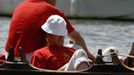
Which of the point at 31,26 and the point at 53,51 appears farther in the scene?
the point at 31,26

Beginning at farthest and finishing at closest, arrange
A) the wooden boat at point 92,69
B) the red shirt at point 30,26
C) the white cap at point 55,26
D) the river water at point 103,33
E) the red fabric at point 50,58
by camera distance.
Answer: the river water at point 103,33 < the red shirt at point 30,26 < the white cap at point 55,26 < the red fabric at point 50,58 < the wooden boat at point 92,69

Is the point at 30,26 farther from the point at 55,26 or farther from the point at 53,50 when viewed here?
the point at 53,50

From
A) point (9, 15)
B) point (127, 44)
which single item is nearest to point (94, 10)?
point (9, 15)

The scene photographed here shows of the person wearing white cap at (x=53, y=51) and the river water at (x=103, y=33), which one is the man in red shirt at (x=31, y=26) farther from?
the river water at (x=103, y=33)

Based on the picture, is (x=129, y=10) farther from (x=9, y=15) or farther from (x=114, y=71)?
(x=114, y=71)

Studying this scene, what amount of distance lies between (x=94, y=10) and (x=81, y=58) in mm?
19547

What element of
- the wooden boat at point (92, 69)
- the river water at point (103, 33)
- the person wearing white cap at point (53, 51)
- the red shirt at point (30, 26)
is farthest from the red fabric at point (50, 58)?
the river water at point (103, 33)

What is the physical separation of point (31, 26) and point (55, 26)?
0.63 m

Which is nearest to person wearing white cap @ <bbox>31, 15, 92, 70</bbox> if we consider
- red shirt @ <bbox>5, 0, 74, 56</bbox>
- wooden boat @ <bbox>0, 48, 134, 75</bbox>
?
wooden boat @ <bbox>0, 48, 134, 75</bbox>

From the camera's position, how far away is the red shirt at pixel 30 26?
28.0ft

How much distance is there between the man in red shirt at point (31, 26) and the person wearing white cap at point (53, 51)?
49 cm

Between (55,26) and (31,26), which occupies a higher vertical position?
(55,26)

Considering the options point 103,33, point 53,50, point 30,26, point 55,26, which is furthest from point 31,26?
point 103,33

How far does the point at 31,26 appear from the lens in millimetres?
8562
